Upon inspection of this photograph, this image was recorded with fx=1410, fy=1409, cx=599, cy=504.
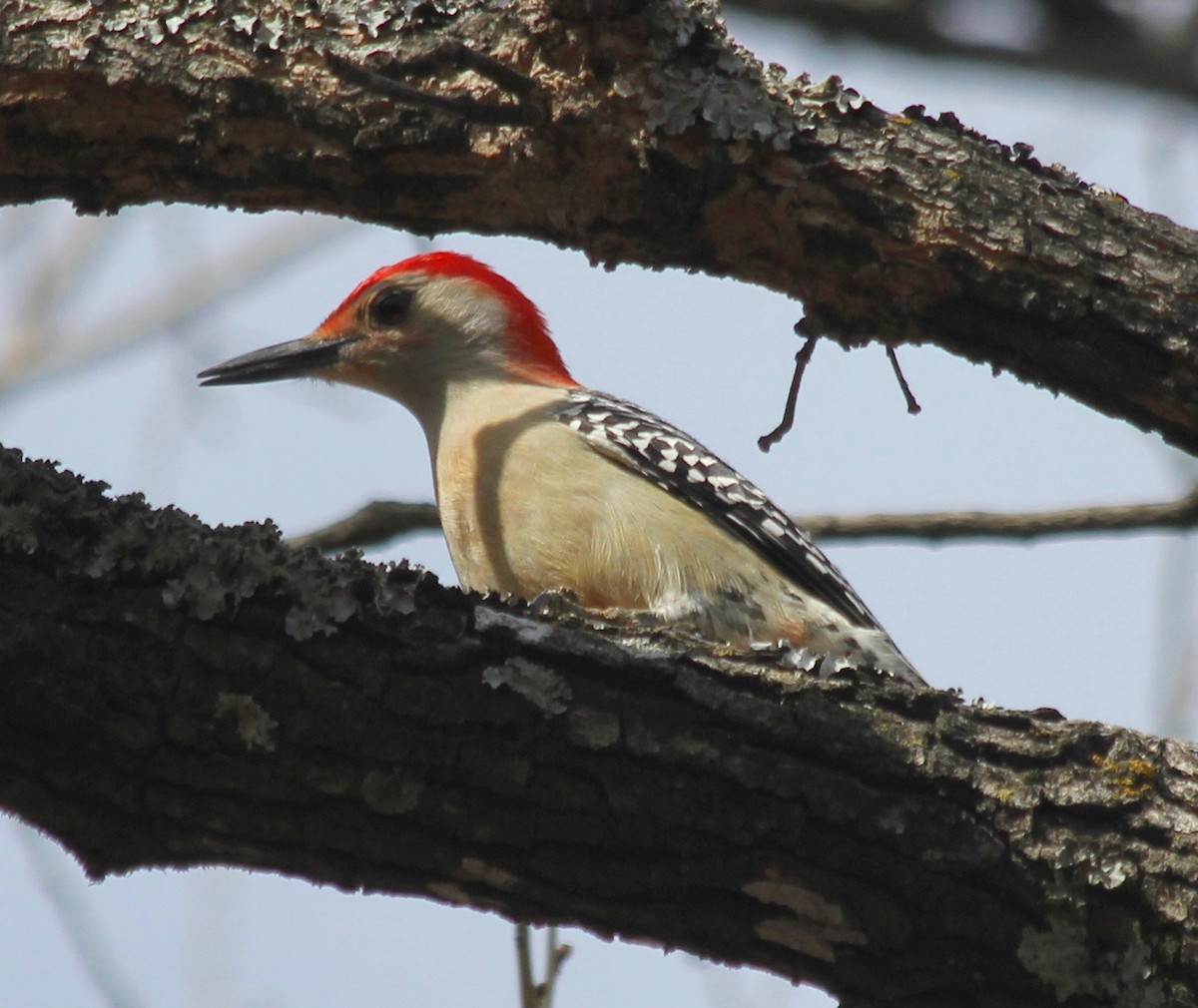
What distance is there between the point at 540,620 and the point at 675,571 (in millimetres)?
1933

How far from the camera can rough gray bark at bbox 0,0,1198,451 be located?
3814mm

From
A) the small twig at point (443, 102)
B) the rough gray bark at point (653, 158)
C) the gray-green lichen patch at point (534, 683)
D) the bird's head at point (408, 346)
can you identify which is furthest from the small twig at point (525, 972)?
the bird's head at point (408, 346)

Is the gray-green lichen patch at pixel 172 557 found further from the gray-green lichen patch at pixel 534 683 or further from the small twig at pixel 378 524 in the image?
the small twig at pixel 378 524

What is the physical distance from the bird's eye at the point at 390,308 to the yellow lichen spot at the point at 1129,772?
4.38 metres

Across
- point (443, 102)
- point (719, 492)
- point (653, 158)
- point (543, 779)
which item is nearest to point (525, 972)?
point (543, 779)

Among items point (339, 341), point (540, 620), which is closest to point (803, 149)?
point (540, 620)

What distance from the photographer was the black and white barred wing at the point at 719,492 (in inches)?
227

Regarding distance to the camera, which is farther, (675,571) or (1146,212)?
(675,571)

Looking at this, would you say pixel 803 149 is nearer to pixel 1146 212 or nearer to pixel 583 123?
pixel 583 123

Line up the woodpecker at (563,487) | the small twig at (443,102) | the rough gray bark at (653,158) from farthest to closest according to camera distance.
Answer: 1. the woodpecker at (563,487)
2. the rough gray bark at (653,158)
3. the small twig at (443,102)

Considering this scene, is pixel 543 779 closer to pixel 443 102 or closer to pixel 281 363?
pixel 443 102

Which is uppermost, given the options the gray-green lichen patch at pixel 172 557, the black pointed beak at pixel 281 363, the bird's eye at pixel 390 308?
the bird's eye at pixel 390 308

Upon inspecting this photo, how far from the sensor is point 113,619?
3.07 meters

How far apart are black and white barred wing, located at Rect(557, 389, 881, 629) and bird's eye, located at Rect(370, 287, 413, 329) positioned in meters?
1.19
